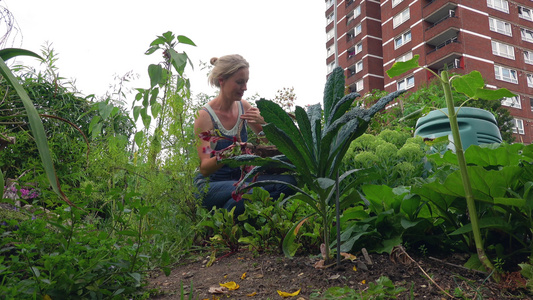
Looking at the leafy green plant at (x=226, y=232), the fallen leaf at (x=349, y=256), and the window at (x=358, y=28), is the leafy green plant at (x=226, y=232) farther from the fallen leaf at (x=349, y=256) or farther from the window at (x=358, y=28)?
the window at (x=358, y=28)

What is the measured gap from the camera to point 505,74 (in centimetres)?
2712

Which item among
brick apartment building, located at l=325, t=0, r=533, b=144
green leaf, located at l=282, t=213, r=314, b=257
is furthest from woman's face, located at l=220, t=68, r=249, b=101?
brick apartment building, located at l=325, t=0, r=533, b=144

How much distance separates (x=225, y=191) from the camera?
8.54ft

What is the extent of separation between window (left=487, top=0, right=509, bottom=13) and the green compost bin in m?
30.2

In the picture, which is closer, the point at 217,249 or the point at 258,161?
the point at 258,161

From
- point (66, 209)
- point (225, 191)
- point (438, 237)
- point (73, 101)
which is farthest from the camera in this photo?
point (73, 101)

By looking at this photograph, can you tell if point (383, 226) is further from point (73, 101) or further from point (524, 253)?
point (73, 101)

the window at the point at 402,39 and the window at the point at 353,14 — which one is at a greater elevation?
the window at the point at 353,14

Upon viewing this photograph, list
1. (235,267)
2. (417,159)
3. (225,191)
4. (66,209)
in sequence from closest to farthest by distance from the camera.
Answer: (66,209) < (235,267) < (417,159) < (225,191)

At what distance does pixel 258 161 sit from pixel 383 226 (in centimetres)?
63

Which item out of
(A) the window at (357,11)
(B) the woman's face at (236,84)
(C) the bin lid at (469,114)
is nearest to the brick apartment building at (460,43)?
(A) the window at (357,11)

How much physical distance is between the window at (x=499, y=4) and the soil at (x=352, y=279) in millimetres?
32074

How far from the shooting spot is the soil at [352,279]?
1240 mm

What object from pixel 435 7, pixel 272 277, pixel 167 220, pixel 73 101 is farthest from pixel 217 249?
pixel 435 7
